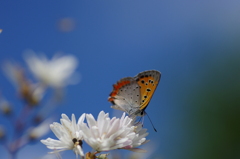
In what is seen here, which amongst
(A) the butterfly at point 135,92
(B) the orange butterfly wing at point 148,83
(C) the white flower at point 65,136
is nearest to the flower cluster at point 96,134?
(C) the white flower at point 65,136

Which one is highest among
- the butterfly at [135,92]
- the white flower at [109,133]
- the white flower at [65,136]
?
the butterfly at [135,92]

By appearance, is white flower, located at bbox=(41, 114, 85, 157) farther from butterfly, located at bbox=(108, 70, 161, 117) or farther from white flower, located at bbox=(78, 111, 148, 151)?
butterfly, located at bbox=(108, 70, 161, 117)

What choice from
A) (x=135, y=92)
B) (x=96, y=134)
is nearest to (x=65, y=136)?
(x=96, y=134)

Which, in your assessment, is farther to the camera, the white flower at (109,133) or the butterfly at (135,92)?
the butterfly at (135,92)

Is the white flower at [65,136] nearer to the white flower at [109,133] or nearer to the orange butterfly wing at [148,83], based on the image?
the white flower at [109,133]

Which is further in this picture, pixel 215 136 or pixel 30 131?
pixel 215 136

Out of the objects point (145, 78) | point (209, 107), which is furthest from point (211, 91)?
point (145, 78)

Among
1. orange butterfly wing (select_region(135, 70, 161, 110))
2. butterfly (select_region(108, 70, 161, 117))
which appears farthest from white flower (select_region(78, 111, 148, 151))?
orange butterfly wing (select_region(135, 70, 161, 110))

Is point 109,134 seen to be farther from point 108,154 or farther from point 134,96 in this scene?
point 134,96
